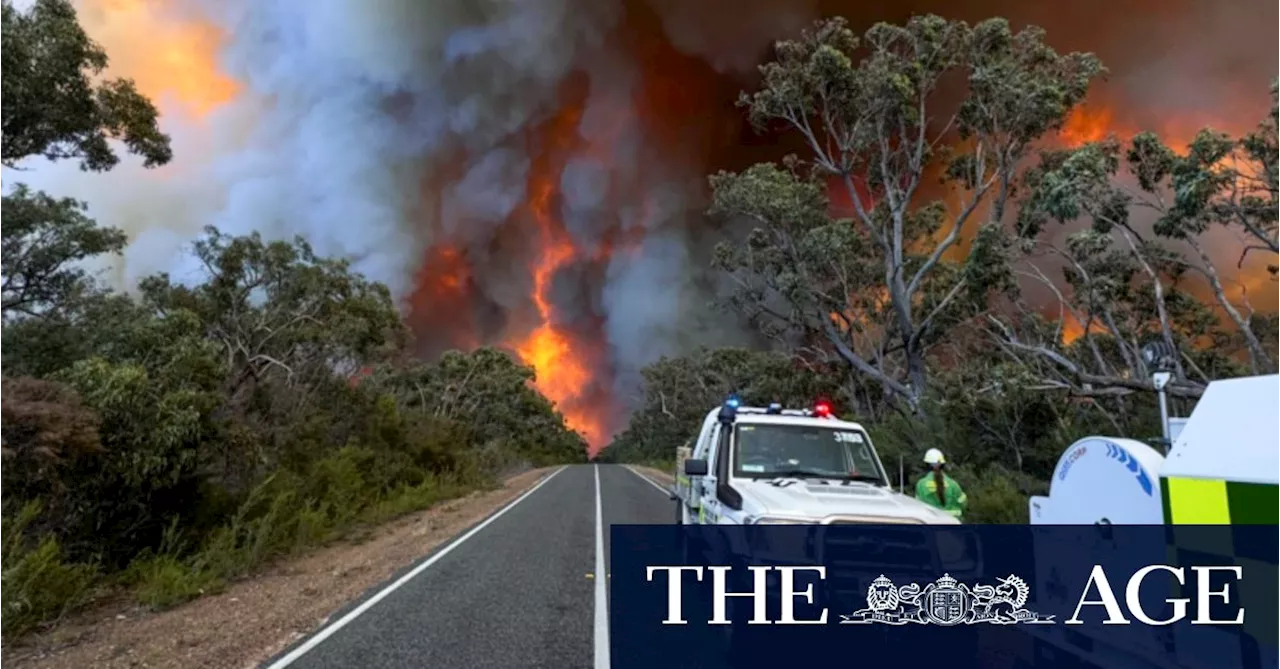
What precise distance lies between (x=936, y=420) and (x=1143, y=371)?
499 centimetres

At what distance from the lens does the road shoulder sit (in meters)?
7.18

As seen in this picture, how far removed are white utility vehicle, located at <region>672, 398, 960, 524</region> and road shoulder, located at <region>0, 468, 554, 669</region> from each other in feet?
14.0

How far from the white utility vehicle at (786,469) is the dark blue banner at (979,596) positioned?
1.75 feet

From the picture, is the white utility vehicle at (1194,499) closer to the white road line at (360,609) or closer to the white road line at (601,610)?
the white road line at (601,610)

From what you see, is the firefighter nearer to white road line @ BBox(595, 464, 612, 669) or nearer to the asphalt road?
white road line @ BBox(595, 464, 612, 669)

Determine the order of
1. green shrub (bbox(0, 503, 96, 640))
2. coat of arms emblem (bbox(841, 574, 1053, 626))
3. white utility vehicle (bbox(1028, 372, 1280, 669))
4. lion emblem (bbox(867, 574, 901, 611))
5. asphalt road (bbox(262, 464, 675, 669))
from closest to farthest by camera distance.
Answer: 1. white utility vehicle (bbox(1028, 372, 1280, 669))
2. coat of arms emblem (bbox(841, 574, 1053, 626))
3. lion emblem (bbox(867, 574, 901, 611))
4. asphalt road (bbox(262, 464, 675, 669))
5. green shrub (bbox(0, 503, 96, 640))

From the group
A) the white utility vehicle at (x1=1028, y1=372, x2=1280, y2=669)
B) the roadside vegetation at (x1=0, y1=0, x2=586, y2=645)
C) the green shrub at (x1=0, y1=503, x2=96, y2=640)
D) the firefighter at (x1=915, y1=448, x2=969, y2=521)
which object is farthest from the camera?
the roadside vegetation at (x1=0, y1=0, x2=586, y2=645)

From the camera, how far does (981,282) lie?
19.6 metres

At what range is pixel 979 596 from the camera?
12.1ft

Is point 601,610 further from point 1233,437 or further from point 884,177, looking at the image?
point 884,177

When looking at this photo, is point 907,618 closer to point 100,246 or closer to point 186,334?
point 186,334

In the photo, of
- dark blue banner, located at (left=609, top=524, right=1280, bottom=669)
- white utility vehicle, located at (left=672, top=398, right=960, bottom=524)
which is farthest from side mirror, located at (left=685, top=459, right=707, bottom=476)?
dark blue banner, located at (left=609, top=524, right=1280, bottom=669)

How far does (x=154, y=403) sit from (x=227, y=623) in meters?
4.26

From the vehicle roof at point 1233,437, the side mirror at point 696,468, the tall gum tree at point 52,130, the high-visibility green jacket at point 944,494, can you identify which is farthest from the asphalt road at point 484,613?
the tall gum tree at point 52,130
